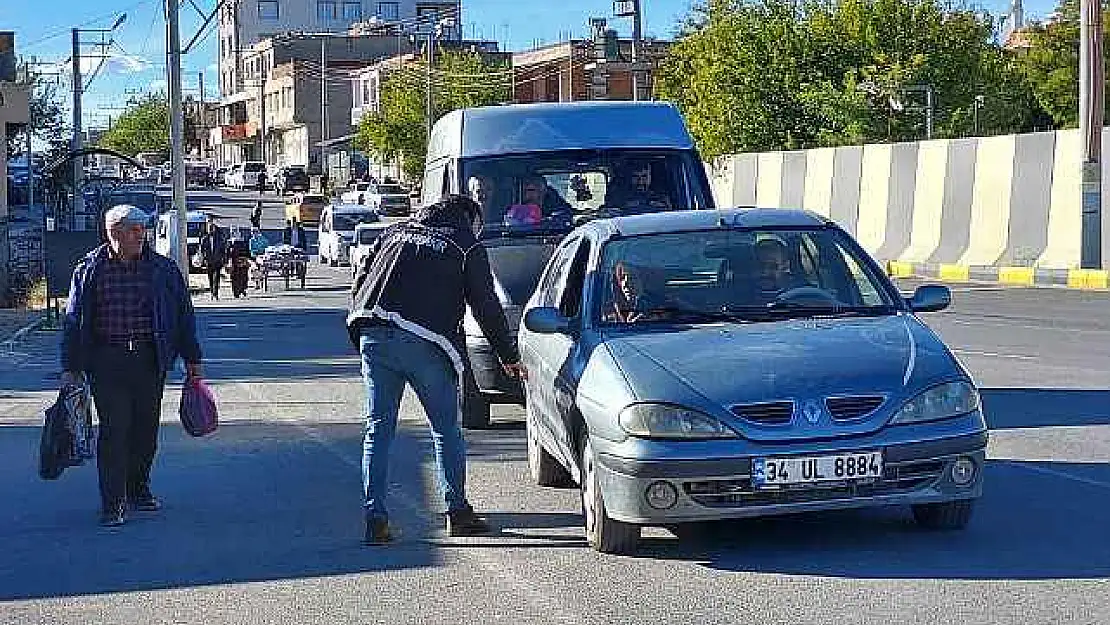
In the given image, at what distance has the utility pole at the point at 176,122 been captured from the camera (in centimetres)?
3791

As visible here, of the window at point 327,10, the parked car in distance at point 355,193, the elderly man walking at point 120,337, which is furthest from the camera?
the window at point 327,10

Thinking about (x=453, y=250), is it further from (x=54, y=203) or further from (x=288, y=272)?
(x=54, y=203)

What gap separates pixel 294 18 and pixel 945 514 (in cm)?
14474

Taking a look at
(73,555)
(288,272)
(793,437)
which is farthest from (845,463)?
(288,272)

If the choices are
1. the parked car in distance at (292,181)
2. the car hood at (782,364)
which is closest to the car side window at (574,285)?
the car hood at (782,364)

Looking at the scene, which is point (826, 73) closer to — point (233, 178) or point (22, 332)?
point (22, 332)

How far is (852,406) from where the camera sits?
817 centimetres

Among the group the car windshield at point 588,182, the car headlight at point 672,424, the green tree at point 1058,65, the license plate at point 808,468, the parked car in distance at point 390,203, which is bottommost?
the parked car in distance at point 390,203

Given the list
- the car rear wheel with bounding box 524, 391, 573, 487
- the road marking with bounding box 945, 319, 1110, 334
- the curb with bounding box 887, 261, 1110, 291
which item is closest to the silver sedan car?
the car rear wheel with bounding box 524, 391, 573, 487

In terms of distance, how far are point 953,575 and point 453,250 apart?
2.87 metres

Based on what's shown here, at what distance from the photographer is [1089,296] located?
91.3ft

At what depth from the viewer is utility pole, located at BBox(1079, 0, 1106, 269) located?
31.1 m

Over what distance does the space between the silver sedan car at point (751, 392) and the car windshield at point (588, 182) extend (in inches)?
230

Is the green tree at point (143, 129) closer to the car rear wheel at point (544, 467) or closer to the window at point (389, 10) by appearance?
the window at point (389, 10)
